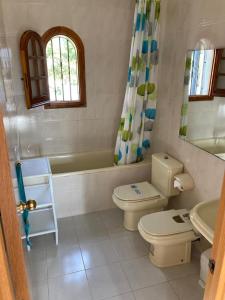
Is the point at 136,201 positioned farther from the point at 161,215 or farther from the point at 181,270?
the point at 181,270

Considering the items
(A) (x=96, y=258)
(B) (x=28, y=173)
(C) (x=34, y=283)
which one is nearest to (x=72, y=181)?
(B) (x=28, y=173)

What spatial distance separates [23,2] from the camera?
2.60 m

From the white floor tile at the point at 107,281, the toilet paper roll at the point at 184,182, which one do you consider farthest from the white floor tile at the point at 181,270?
the toilet paper roll at the point at 184,182

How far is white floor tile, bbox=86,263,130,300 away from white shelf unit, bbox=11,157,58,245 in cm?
54

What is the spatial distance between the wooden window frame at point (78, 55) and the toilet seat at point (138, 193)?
1292 mm

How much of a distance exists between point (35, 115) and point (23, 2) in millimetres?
1230

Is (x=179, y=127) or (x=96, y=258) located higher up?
(x=179, y=127)

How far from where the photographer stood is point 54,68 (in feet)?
9.95

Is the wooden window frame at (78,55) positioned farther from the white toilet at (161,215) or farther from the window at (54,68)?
the white toilet at (161,215)

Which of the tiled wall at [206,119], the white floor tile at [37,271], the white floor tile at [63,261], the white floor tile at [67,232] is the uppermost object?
the tiled wall at [206,119]

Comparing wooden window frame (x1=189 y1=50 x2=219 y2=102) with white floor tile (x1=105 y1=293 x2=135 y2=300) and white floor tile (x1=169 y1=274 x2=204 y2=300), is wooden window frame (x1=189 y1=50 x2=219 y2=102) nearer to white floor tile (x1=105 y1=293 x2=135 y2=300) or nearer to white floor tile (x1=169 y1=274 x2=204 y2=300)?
white floor tile (x1=169 y1=274 x2=204 y2=300)

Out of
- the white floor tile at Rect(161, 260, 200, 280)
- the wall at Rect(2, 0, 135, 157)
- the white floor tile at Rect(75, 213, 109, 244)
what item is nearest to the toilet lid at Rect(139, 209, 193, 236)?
the white floor tile at Rect(161, 260, 200, 280)

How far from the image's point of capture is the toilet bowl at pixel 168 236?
1.96 metres

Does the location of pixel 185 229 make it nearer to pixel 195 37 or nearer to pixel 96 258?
pixel 96 258
